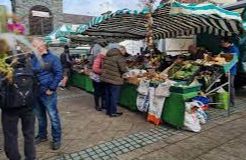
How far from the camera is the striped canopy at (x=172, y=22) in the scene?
512 cm

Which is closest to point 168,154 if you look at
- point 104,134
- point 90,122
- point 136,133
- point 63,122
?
point 136,133

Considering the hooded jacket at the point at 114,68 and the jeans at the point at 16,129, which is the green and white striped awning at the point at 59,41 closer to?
the hooded jacket at the point at 114,68

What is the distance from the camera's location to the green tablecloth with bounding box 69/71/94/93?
31.3ft

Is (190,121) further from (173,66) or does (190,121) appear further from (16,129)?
(16,129)

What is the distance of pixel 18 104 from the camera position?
3.39 meters

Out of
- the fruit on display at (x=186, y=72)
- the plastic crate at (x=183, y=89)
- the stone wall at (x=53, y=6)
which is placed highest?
the stone wall at (x=53, y=6)

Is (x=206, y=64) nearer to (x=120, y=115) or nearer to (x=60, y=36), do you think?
(x=120, y=115)

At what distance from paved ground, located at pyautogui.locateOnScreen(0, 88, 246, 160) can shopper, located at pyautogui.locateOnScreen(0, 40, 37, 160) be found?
77 cm

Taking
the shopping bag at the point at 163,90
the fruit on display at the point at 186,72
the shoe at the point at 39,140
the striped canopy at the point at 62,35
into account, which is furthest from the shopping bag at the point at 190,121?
the striped canopy at the point at 62,35

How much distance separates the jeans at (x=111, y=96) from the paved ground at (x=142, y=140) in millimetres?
220

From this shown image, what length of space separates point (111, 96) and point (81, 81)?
4.30m

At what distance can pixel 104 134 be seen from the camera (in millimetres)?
5281

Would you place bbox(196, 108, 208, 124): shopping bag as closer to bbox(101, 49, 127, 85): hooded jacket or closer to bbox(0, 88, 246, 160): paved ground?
bbox(0, 88, 246, 160): paved ground

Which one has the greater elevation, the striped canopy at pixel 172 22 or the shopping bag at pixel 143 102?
the striped canopy at pixel 172 22
